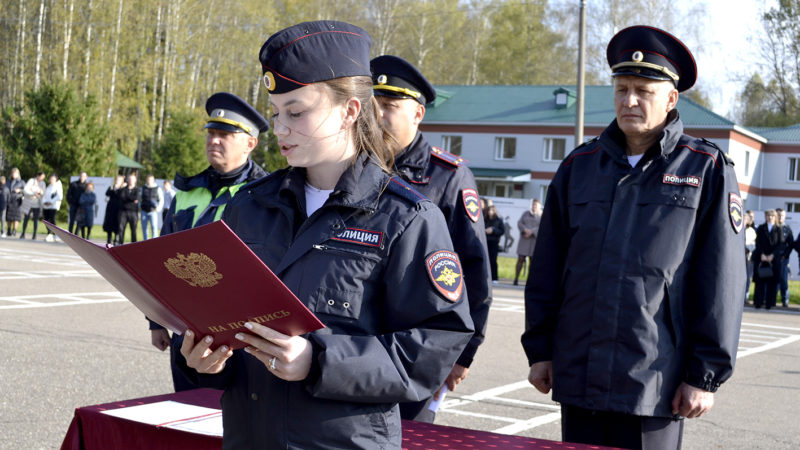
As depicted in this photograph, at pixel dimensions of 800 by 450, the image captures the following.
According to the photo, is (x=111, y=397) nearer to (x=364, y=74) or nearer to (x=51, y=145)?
(x=364, y=74)

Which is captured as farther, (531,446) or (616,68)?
(616,68)

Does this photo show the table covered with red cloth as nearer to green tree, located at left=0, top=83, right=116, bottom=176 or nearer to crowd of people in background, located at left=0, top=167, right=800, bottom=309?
crowd of people in background, located at left=0, top=167, right=800, bottom=309

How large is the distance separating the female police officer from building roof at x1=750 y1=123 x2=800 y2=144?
55059 millimetres

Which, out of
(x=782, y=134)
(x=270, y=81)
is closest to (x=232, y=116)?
(x=270, y=81)

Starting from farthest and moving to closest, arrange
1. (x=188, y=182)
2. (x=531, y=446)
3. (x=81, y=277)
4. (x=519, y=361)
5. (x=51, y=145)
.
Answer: (x=51, y=145) < (x=81, y=277) < (x=519, y=361) < (x=188, y=182) < (x=531, y=446)

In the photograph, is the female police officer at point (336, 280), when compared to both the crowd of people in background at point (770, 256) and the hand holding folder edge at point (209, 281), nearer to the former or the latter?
the hand holding folder edge at point (209, 281)

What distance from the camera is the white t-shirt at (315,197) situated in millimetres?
2398

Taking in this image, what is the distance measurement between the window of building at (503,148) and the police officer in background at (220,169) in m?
47.9

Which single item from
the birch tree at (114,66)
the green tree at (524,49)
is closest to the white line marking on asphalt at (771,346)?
the birch tree at (114,66)

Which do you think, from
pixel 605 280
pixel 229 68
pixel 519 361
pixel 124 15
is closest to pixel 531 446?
pixel 605 280

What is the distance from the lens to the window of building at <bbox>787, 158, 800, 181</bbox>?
172 feet

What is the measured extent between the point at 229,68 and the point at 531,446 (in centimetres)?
5375

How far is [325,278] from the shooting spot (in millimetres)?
2203

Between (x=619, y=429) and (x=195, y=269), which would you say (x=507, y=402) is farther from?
(x=195, y=269)
